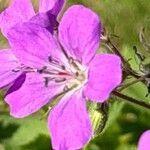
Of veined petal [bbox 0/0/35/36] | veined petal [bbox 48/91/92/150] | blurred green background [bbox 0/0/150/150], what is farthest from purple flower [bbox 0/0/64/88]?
blurred green background [bbox 0/0/150/150]

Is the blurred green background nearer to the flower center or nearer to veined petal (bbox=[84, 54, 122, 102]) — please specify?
the flower center

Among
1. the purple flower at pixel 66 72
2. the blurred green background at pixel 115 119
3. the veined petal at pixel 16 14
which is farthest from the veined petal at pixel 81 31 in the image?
the blurred green background at pixel 115 119

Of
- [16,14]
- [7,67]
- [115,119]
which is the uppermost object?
[16,14]

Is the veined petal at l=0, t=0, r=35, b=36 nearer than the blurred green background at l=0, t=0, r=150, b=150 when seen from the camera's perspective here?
Yes

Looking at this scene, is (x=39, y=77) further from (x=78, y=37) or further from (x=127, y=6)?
(x=127, y=6)

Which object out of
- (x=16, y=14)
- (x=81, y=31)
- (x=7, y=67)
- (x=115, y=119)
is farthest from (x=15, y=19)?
(x=115, y=119)

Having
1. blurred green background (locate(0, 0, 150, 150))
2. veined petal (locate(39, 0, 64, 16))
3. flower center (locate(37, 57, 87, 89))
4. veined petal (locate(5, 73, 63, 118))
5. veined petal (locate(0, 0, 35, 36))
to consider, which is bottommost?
blurred green background (locate(0, 0, 150, 150))

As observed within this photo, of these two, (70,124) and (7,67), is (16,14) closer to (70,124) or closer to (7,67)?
(7,67)

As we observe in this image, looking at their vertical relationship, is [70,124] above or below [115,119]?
above
